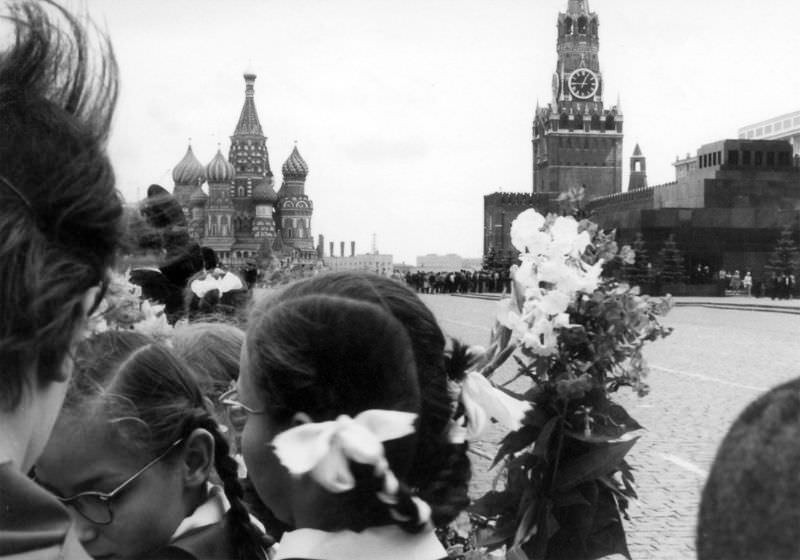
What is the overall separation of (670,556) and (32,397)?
491 centimetres

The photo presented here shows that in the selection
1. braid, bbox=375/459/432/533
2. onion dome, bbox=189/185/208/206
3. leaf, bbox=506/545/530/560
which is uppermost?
onion dome, bbox=189/185/208/206

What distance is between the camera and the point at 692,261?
152 ft

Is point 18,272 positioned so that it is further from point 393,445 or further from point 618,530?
point 618,530

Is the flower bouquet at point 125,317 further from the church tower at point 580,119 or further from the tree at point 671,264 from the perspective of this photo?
the church tower at point 580,119

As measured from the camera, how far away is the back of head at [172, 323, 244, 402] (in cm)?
293

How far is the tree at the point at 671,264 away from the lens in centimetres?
4294

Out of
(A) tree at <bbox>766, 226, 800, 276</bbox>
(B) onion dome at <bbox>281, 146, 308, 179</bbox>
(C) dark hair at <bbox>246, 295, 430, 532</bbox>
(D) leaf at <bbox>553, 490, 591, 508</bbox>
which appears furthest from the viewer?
(B) onion dome at <bbox>281, 146, 308, 179</bbox>

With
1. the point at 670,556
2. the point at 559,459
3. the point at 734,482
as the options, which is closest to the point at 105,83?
the point at 734,482

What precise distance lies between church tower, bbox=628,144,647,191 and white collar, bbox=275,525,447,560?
126m

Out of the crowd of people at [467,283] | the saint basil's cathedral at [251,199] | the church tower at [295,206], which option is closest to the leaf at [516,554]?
the crowd of people at [467,283]

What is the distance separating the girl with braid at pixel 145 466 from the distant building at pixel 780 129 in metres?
106

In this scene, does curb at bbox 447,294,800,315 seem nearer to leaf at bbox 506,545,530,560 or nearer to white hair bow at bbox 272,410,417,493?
leaf at bbox 506,545,530,560

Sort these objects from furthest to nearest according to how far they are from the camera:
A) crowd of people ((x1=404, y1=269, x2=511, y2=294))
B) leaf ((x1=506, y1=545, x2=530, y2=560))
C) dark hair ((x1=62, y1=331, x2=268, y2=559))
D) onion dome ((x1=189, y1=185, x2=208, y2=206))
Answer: crowd of people ((x1=404, y1=269, x2=511, y2=294)) < onion dome ((x1=189, y1=185, x2=208, y2=206)) < leaf ((x1=506, y1=545, x2=530, y2=560)) < dark hair ((x1=62, y1=331, x2=268, y2=559))

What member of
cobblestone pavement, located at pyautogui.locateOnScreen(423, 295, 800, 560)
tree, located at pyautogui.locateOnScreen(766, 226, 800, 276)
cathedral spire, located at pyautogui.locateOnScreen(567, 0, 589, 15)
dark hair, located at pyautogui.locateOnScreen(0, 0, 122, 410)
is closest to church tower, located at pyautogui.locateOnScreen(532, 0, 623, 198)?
cathedral spire, located at pyautogui.locateOnScreen(567, 0, 589, 15)
